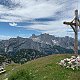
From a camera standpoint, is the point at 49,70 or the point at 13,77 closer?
the point at 13,77

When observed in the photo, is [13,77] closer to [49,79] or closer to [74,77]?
[49,79]

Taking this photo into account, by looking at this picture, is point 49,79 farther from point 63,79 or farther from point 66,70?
point 66,70

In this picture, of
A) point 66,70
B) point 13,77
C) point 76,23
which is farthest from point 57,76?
point 76,23

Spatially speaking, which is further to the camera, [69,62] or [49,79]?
[69,62]

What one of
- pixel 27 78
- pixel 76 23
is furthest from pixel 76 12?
pixel 27 78

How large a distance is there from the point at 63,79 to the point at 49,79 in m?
1.72

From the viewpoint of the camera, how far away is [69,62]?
32.5 m

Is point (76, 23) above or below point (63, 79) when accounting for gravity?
above

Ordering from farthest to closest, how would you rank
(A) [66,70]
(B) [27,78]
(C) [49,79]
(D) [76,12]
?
(D) [76,12], (A) [66,70], (C) [49,79], (B) [27,78]

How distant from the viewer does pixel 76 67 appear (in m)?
31.2

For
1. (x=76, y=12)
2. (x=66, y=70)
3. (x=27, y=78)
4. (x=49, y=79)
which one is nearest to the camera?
(x=27, y=78)

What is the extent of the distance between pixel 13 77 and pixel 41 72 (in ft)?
23.4

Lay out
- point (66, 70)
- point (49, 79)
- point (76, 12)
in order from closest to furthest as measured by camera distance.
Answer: point (49, 79)
point (66, 70)
point (76, 12)

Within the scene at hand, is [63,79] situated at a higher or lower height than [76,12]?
lower
